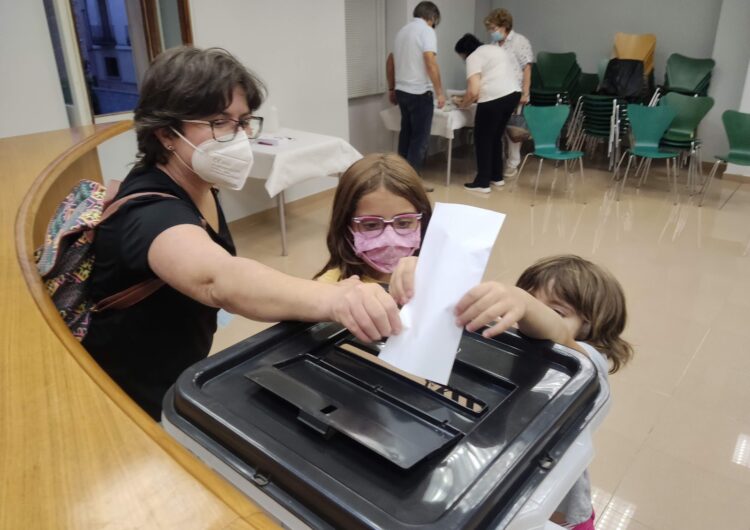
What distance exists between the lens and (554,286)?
124 centimetres

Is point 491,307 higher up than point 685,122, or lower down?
higher up

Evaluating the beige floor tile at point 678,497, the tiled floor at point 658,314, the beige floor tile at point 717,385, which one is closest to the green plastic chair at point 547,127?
the tiled floor at point 658,314

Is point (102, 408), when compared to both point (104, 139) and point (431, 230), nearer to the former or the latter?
point (431, 230)

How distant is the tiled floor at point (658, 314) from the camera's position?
6.12 ft

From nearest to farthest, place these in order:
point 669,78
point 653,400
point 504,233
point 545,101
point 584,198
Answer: point 653,400, point 504,233, point 584,198, point 669,78, point 545,101

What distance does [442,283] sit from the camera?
588 millimetres

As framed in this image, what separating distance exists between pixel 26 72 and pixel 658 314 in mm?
3618

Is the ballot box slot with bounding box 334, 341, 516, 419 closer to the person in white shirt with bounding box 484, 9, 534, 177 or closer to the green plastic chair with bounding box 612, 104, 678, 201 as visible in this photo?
the green plastic chair with bounding box 612, 104, 678, 201

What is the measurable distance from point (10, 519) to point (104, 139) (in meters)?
1.75

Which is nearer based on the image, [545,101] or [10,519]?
[10,519]

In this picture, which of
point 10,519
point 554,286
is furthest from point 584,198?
point 10,519

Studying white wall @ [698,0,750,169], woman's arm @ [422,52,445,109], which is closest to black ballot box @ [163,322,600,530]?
woman's arm @ [422,52,445,109]

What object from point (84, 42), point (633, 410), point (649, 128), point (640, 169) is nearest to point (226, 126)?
point (633, 410)

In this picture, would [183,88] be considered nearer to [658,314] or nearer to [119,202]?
[119,202]
